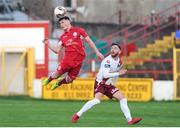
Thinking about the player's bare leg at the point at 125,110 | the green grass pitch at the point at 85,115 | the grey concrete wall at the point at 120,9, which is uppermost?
the grey concrete wall at the point at 120,9

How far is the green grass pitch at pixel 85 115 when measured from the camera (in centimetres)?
1953

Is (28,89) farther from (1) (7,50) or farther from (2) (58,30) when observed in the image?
(2) (58,30)

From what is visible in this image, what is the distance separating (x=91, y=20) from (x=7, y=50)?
574 inches

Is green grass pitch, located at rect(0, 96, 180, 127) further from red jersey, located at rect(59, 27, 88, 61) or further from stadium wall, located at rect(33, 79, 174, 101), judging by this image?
stadium wall, located at rect(33, 79, 174, 101)


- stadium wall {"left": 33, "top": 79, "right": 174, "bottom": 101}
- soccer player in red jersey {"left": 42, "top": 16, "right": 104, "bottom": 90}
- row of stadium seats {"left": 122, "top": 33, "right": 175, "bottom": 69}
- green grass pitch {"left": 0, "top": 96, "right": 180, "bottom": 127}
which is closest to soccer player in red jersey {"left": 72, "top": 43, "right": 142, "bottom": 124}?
green grass pitch {"left": 0, "top": 96, "right": 180, "bottom": 127}

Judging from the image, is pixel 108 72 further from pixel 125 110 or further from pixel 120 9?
pixel 120 9

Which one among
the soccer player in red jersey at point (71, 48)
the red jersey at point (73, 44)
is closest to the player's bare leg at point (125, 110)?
the soccer player in red jersey at point (71, 48)

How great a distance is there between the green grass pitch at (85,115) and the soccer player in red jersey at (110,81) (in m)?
0.27

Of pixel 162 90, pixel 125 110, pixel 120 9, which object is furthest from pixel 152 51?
pixel 125 110

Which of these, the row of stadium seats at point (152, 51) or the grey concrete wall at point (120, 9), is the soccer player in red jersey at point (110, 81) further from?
the grey concrete wall at point (120, 9)

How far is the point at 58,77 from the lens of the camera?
787 inches

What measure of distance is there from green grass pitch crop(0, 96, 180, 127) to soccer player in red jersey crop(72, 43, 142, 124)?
0.90 ft

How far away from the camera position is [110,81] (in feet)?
65.3

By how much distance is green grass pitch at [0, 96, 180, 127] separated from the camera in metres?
19.5
